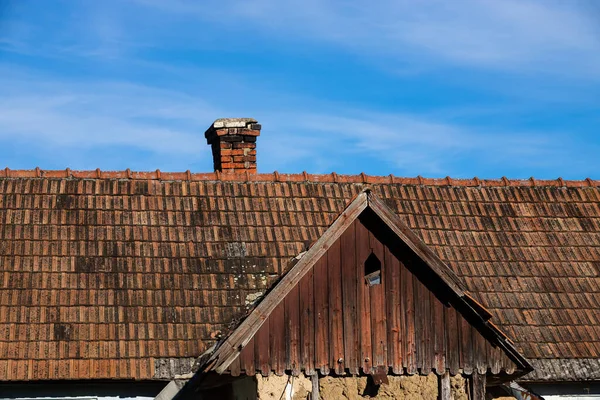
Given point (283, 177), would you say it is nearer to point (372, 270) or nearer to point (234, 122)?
point (234, 122)

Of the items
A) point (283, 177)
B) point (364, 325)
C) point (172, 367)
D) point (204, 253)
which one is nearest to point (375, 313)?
point (364, 325)

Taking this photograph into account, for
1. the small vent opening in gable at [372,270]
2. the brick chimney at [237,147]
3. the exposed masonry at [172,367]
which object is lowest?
the exposed masonry at [172,367]

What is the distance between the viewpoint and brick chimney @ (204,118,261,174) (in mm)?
16781

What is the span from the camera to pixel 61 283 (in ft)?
46.2

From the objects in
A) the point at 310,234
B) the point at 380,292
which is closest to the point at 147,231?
the point at 310,234

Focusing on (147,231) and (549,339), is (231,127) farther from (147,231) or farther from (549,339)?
(549,339)

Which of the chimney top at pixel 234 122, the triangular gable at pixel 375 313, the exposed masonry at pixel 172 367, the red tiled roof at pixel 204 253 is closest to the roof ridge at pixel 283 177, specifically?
the red tiled roof at pixel 204 253

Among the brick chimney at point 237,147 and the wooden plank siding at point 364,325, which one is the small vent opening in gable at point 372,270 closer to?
the wooden plank siding at point 364,325

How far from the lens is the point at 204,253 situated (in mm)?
14875

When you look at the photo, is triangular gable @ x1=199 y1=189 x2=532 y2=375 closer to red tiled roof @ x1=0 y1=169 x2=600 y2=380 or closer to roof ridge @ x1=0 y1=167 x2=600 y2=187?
red tiled roof @ x1=0 y1=169 x2=600 y2=380

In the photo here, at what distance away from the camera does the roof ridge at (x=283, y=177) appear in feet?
52.1

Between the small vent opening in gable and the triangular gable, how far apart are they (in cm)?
5

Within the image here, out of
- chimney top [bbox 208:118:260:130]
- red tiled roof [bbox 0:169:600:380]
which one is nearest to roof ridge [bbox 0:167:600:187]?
red tiled roof [bbox 0:169:600:380]

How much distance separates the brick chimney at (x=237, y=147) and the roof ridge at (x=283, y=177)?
1.75ft
